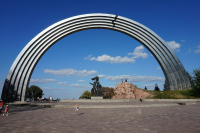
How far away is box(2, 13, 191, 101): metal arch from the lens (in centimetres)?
3694

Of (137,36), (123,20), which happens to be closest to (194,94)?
(137,36)

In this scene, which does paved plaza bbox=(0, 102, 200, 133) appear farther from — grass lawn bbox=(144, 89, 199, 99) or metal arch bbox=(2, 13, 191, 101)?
metal arch bbox=(2, 13, 191, 101)

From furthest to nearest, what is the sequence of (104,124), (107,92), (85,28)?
(107,92) → (85,28) → (104,124)

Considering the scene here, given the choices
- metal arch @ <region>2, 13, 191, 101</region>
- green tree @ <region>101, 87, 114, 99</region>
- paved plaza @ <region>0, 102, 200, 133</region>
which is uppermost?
metal arch @ <region>2, 13, 191, 101</region>

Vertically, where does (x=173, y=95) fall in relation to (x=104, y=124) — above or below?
above

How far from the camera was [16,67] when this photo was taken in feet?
122

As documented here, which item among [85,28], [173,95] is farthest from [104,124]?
[85,28]

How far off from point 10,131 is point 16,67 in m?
35.4

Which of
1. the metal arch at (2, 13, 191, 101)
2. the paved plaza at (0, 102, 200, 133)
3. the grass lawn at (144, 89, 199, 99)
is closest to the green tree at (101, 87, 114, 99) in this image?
the metal arch at (2, 13, 191, 101)

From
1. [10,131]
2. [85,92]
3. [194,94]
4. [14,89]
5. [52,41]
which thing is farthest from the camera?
[85,92]

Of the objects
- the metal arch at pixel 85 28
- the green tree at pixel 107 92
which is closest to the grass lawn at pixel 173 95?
the metal arch at pixel 85 28

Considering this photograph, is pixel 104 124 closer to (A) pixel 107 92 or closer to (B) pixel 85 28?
(B) pixel 85 28

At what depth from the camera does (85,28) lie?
4019 centimetres

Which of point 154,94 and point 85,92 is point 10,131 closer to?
point 154,94
